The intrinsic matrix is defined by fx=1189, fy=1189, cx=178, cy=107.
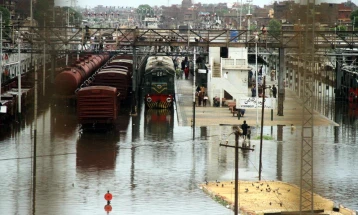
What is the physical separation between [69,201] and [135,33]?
25.7m

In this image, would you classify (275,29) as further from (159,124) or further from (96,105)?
(96,105)

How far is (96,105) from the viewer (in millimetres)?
45656

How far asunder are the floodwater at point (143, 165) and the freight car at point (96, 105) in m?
0.60

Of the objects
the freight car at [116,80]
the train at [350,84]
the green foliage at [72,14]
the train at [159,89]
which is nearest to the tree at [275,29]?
the train at [350,84]

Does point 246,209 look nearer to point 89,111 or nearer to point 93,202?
point 93,202

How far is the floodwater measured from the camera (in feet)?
100

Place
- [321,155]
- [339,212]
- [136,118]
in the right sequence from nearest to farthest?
[339,212]
[321,155]
[136,118]

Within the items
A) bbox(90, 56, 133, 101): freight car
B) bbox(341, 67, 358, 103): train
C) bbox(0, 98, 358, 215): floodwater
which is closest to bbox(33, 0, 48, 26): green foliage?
bbox(0, 98, 358, 215): floodwater

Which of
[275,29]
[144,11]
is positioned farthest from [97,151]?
[144,11]

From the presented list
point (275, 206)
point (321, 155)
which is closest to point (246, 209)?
point (275, 206)

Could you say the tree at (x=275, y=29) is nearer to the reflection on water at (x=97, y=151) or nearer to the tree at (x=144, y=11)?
the reflection on water at (x=97, y=151)

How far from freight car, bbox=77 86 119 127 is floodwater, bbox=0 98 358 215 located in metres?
0.60

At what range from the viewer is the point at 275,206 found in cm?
2980

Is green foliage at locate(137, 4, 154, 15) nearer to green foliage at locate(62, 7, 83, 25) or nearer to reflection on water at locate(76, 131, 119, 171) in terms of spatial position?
green foliage at locate(62, 7, 83, 25)
